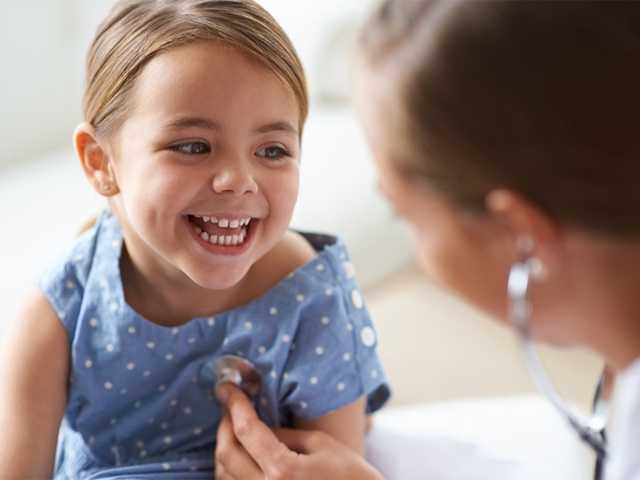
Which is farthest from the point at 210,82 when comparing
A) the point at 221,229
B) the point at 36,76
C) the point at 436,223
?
the point at 36,76

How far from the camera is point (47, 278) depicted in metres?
1.21

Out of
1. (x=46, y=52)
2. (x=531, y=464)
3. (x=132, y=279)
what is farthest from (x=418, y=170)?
(x=46, y=52)

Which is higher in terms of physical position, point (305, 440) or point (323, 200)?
point (323, 200)

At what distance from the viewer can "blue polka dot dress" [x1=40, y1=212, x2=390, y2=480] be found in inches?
46.1

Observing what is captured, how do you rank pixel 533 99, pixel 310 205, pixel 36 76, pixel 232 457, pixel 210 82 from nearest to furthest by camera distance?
pixel 533 99 < pixel 210 82 < pixel 232 457 < pixel 310 205 < pixel 36 76

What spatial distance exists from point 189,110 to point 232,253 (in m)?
0.15

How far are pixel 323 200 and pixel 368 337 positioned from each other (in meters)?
0.80

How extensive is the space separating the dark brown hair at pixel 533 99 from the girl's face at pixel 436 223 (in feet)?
0.07

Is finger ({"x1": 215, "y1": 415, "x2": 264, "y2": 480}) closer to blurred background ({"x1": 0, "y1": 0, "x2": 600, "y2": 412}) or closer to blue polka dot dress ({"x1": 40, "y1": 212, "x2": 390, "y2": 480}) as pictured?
blue polka dot dress ({"x1": 40, "y1": 212, "x2": 390, "y2": 480})

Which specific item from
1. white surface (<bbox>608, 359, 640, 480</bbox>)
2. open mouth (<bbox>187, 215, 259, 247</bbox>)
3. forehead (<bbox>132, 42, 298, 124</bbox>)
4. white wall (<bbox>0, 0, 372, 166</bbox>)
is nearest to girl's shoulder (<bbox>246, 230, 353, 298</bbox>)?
open mouth (<bbox>187, 215, 259, 247</bbox>)

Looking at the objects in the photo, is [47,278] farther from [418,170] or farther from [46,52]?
[46,52]

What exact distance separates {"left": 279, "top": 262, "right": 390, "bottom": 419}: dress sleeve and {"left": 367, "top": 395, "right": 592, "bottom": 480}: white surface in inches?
6.8

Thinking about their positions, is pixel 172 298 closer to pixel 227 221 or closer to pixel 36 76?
pixel 227 221

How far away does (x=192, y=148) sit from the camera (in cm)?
107
